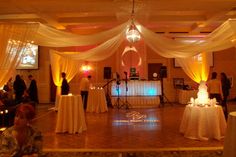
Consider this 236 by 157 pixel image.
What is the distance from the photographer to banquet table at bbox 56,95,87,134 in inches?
244

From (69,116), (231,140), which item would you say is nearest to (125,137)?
(69,116)

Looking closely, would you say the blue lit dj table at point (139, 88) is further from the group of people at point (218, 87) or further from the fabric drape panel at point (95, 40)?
the fabric drape panel at point (95, 40)

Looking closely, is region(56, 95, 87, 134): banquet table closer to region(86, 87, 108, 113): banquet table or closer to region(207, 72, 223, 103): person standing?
region(86, 87, 108, 113): banquet table

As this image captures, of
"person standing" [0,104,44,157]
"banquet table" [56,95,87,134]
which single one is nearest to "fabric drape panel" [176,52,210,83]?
"banquet table" [56,95,87,134]

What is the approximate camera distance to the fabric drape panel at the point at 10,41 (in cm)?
532

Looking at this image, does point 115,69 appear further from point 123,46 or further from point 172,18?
point 172,18

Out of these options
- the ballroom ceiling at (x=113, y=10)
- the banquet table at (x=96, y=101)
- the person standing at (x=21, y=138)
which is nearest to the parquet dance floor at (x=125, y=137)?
the banquet table at (x=96, y=101)

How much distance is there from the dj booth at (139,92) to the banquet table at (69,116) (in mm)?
5096

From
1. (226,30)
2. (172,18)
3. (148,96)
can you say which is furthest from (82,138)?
(172,18)

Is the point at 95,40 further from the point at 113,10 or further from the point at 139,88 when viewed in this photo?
the point at 139,88

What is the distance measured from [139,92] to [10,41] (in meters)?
6.91

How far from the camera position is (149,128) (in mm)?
6660

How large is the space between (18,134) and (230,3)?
25.4 feet

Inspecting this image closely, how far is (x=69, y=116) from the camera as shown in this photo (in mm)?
6211
